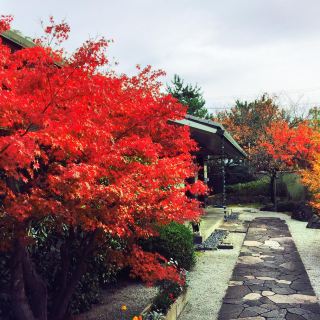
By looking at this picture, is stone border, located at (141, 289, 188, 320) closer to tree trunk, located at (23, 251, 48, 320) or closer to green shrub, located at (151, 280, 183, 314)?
green shrub, located at (151, 280, 183, 314)

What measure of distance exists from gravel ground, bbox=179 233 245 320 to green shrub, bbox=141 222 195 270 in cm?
52

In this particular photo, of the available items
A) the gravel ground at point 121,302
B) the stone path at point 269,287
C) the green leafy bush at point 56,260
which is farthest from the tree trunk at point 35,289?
the stone path at point 269,287

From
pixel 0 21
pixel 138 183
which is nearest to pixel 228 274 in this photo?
pixel 138 183

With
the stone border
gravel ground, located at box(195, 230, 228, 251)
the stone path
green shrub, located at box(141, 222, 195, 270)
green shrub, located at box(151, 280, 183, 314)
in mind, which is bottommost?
gravel ground, located at box(195, 230, 228, 251)

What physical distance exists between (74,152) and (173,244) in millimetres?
5461

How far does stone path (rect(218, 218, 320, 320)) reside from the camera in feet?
23.8

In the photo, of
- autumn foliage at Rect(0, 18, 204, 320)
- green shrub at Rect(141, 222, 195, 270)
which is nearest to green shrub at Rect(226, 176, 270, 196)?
green shrub at Rect(141, 222, 195, 270)

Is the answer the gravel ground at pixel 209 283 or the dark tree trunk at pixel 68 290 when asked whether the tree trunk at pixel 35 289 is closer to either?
the dark tree trunk at pixel 68 290

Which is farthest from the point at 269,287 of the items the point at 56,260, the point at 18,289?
the point at 18,289

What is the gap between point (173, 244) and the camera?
31.7 feet

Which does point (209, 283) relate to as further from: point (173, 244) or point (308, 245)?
point (308, 245)

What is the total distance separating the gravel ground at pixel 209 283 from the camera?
7.42m

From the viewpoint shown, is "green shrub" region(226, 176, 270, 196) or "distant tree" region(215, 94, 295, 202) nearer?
"distant tree" region(215, 94, 295, 202)

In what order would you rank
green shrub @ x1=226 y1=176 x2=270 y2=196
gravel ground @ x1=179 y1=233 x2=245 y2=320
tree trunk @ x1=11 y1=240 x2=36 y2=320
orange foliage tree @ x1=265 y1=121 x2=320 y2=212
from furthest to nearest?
green shrub @ x1=226 y1=176 x2=270 y2=196 < orange foliage tree @ x1=265 y1=121 x2=320 y2=212 < gravel ground @ x1=179 y1=233 x2=245 y2=320 < tree trunk @ x1=11 y1=240 x2=36 y2=320
